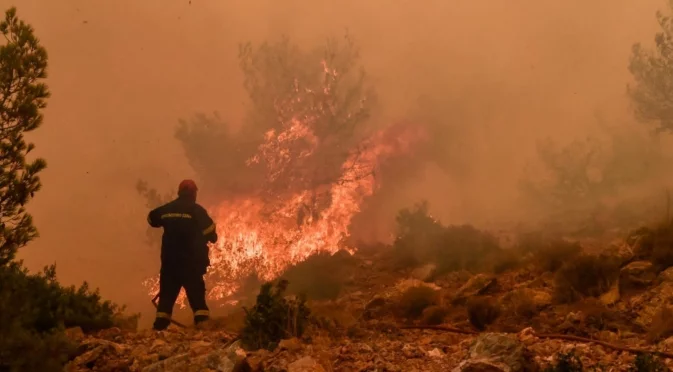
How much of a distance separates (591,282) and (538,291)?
91 cm

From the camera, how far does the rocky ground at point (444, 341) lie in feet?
15.1

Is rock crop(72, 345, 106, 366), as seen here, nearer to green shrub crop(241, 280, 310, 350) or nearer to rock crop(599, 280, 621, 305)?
green shrub crop(241, 280, 310, 350)

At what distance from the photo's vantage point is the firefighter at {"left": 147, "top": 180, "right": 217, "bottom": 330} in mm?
9141

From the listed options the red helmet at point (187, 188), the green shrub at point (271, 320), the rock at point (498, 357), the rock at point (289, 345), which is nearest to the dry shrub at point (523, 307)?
the rock at point (498, 357)

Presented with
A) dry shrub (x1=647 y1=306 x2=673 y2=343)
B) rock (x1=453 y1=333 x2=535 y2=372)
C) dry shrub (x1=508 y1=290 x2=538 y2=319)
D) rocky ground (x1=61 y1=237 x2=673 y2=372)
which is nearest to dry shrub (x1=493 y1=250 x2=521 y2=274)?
rocky ground (x1=61 y1=237 x2=673 y2=372)

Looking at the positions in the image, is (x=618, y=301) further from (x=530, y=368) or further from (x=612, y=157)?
(x=612, y=157)

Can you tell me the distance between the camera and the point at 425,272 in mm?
13680

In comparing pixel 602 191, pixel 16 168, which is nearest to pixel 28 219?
pixel 16 168

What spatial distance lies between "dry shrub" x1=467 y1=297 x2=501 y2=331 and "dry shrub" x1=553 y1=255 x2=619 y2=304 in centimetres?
135

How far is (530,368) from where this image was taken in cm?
432

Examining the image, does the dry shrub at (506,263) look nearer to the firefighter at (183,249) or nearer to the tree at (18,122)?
the firefighter at (183,249)

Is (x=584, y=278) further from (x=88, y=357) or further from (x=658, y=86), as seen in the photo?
(x=658, y=86)

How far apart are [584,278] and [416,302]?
9.84 feet

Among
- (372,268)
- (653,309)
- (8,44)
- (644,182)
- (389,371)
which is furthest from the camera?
(644,182)
